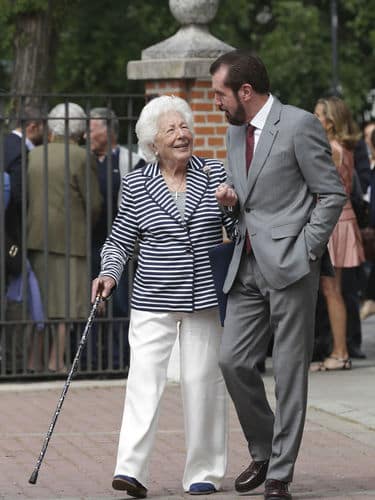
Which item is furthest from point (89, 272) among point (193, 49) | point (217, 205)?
point (217, 205)

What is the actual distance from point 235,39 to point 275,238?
88.1 feet

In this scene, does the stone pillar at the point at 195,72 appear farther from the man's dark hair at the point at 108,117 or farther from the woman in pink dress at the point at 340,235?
the woman in pink dress at the point at 340,235

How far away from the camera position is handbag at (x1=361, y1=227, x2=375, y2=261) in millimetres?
12086

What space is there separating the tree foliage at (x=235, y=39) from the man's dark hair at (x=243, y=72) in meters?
10.3

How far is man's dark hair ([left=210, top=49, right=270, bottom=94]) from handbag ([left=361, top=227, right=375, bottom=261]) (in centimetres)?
564

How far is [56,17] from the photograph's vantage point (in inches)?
674

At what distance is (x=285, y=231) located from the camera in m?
6.40

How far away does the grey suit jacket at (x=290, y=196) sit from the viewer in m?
6.38

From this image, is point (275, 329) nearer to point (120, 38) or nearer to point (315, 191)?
point (315, 191)

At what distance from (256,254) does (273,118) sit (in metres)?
0.56

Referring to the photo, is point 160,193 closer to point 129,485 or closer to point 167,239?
point 167,239

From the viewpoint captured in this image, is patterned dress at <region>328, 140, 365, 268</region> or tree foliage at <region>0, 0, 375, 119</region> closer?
patterned dress at <region>328, 140, 365, 268</region>

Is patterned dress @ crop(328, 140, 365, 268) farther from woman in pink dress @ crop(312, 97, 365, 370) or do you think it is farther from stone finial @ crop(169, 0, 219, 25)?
stone finial @ crop(169, 0, 219, 25)

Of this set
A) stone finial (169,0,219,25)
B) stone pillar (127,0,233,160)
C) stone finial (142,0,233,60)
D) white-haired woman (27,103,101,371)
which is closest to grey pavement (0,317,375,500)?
white-haired woman (27,103,101,371)
